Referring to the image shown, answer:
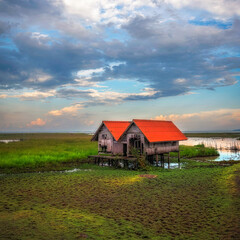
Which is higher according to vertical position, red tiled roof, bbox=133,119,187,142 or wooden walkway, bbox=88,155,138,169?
red tiled roof, bbox=133,119,187,142

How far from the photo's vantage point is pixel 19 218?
29.1 ft

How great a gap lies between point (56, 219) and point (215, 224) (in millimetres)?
5602

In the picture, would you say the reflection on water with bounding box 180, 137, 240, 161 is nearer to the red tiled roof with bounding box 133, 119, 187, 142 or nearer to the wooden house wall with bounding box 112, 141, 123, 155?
the red tiled roof with bounding box 133, 119, 187, 142

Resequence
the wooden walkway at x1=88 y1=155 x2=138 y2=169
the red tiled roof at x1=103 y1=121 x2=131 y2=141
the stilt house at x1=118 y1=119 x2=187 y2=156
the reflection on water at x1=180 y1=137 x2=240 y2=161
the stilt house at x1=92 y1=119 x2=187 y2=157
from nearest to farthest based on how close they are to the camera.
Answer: the wooden walkway at x1=88 y1=155 x2=138 y2=169, the stilt house at x1=118 y1=119 x2=187 y2=156, the stilt house at x1=92 y1=119 x2=187 y2=157, the red tiled roof at x1=103 y1=121 x2=131 y2=141, the reflection on water at x1=180 y1=137 x2=240 y2=161

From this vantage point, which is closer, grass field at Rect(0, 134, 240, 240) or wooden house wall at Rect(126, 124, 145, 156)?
grass field at Rect(0, 134, 240, 240)

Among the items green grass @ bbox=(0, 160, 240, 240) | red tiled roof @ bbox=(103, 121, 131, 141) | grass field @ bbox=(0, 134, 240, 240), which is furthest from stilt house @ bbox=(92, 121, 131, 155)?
green grass @ bbox=(0, 160, 240, 240)

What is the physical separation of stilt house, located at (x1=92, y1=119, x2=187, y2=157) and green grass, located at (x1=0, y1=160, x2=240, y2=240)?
7.57 metres

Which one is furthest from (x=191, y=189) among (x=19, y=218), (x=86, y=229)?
(x=19, y=218)

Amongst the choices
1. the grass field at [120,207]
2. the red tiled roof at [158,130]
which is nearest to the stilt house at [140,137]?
the red tiled roof at [158,130]

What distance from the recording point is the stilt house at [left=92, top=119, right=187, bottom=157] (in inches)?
911

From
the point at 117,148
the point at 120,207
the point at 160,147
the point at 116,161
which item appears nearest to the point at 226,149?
the point at 160,147

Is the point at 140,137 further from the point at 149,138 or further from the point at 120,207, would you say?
the point at 120,207

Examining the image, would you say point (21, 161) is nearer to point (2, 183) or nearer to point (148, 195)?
point (2, 183)

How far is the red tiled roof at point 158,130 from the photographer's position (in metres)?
23.2
